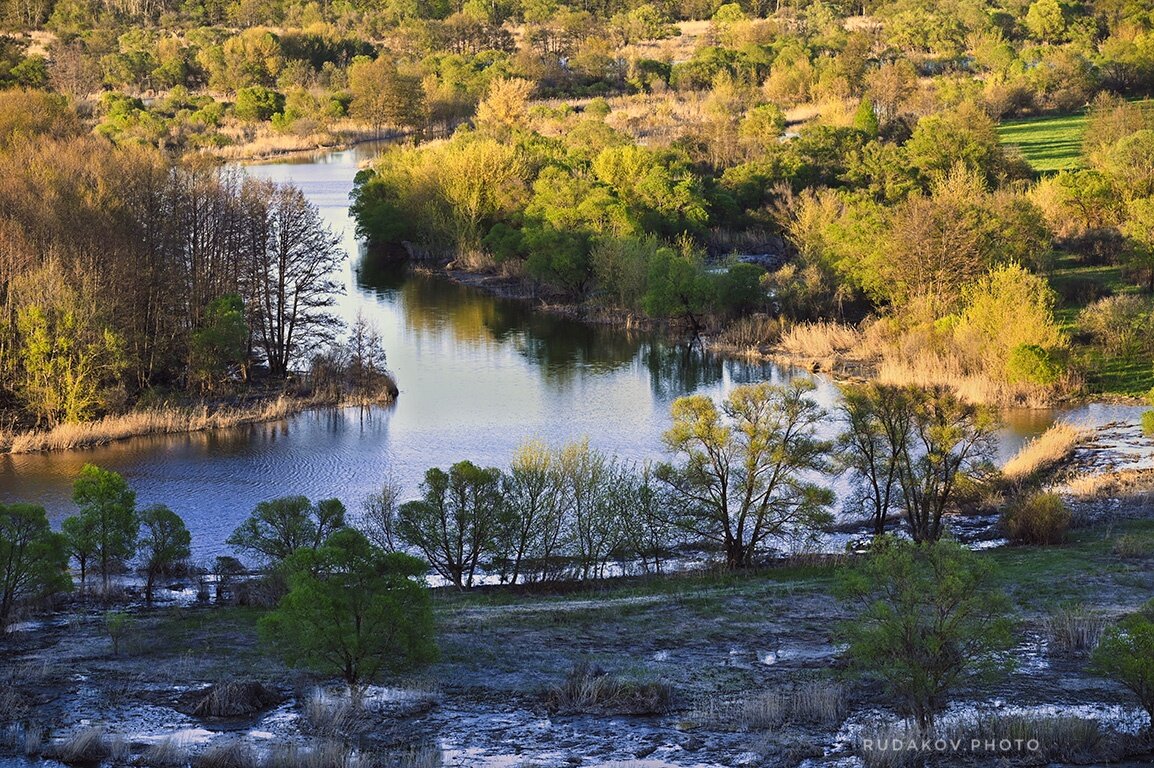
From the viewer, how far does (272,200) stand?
51.8 metres

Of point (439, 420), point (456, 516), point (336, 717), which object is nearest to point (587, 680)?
point (336, 717)

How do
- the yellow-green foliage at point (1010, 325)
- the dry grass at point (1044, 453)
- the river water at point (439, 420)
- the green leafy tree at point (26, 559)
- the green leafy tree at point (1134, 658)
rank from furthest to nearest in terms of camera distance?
the yellow-green foliage at point (1010, 325)
the river water at point (439, 420)
the dry grass at point (1044, 453)
the green leafy tree at point (26, 559)
the green leafy tree at point (1134, 658)

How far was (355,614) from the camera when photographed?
20.3 metres

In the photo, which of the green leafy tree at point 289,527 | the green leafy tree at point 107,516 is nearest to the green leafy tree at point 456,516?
the green leafy tree at point 289,527

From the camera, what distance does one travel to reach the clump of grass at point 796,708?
1975 cm

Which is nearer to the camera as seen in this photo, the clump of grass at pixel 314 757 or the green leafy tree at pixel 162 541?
the clump of grass at pixel 314 757

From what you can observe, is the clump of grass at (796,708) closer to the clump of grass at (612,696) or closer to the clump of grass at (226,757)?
the clump of grass at (612,696)

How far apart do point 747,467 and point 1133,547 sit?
7817 millimetres

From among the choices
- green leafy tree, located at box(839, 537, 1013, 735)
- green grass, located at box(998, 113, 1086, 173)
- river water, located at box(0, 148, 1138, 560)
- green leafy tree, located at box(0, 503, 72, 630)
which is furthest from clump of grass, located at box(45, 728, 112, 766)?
green grass, located at box(998, 113, 1086, 173)

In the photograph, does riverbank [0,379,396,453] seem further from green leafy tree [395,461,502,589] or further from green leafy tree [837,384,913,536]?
green leafy tree [837,384,913,536]

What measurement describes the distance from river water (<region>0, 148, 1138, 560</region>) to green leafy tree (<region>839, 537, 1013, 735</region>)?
686 inches

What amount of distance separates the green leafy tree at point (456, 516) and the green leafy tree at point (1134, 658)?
13.1 metres

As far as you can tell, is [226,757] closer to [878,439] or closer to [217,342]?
[878,439]

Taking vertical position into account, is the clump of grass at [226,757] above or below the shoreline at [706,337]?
above
